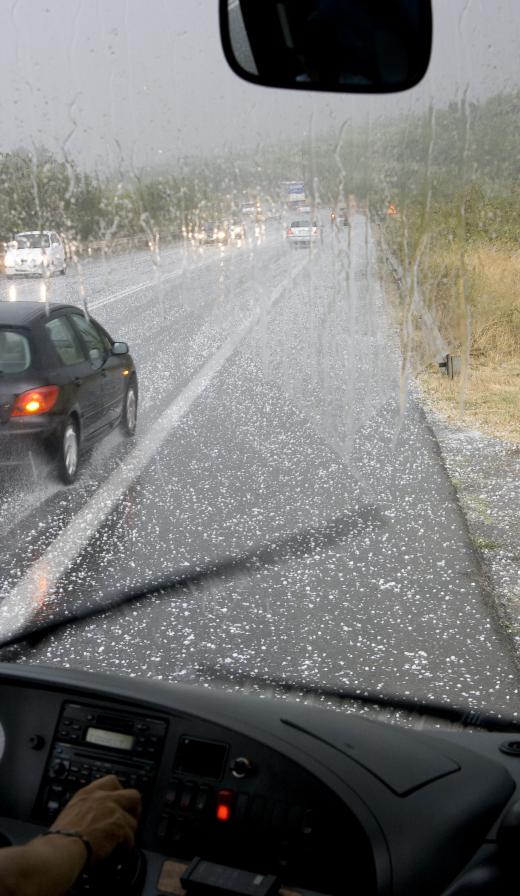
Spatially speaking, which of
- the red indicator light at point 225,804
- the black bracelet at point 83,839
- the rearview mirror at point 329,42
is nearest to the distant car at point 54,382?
the rearview mirror at point 329,42

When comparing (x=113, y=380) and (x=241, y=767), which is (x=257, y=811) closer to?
(x=241, y=767)

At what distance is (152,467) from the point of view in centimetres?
673

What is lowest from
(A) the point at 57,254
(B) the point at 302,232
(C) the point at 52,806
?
(C) the point at 52,806

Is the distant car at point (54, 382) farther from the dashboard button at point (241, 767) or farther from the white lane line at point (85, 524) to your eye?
the dashboard button at point (241, 767)

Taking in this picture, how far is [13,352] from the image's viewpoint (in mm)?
5902

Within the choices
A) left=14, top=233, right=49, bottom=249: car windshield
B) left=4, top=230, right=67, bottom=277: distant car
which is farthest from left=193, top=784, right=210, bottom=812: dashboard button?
left=4, top=230, right=67, bottom=277: distant car

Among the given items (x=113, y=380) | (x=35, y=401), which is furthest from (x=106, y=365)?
(x=35, y=401)

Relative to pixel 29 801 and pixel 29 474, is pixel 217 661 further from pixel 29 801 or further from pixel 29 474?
pixel 29 474

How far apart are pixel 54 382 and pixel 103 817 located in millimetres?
4345

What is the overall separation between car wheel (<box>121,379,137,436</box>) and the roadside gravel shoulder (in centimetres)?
214

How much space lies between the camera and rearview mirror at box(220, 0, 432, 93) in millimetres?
2174

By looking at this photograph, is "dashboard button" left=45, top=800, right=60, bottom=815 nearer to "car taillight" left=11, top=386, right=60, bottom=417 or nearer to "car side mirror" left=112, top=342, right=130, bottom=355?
"car taillight" left=11, top=386, right=60, bottom=417

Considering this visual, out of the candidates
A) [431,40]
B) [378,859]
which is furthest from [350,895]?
[431,40]

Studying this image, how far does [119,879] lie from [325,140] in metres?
6.00
